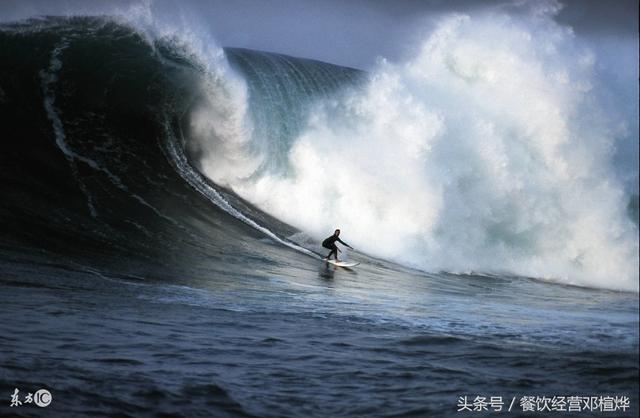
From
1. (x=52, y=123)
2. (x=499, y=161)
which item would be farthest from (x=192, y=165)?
(x=499, y=161)

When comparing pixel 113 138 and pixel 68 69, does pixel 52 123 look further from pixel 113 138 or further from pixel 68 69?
pixel 68 69

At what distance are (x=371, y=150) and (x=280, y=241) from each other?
5.66 meters

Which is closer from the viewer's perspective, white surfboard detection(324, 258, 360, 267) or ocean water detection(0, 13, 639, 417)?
ocean water detection(0, 13, 639, 417)

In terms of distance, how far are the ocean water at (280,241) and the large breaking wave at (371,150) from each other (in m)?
0.06

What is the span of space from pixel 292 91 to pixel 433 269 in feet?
27.8

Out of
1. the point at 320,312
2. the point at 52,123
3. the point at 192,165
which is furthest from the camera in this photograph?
the point at 192,165

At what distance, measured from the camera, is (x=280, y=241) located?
14562mm

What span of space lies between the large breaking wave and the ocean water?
6 cm

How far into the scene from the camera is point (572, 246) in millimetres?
19812

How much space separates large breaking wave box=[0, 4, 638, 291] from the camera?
54.9ft

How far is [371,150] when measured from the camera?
1941 centimetres

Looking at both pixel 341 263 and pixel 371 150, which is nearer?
pixel 341 263

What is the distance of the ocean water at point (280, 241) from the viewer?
19.2 feet

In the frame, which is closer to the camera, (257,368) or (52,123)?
(257,368)
